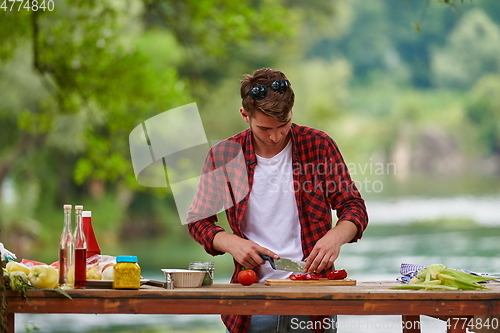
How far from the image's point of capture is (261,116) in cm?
270

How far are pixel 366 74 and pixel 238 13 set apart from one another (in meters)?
14.8

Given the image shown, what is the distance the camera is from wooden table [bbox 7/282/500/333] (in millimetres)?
2369

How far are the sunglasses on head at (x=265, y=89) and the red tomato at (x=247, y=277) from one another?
634 millimetres

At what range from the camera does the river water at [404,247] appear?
11375mm

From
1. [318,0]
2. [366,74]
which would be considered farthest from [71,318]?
[366,74]

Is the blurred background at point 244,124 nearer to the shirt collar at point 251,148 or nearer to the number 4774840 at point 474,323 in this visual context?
the shirt collar at point 251,148

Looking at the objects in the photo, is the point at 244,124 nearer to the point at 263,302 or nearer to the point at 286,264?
the point at 286,264

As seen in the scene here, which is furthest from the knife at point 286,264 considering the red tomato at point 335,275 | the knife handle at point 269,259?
the red tomato at point 335,275

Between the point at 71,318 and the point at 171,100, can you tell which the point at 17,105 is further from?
the point at 171,100

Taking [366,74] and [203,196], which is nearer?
[203,196]

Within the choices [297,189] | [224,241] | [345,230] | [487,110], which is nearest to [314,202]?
[297,189]

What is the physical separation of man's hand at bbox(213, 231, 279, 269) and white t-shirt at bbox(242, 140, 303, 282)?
4.6 inches

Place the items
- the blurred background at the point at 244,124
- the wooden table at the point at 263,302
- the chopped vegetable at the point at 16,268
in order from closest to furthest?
the wooden table at the point at 263,302 → the chopped vegetable at the point at 16,268 → the blurred background at the point at 244,124

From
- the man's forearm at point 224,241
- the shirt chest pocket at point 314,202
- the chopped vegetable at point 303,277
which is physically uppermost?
the shirt chest pocket at point 314,202
